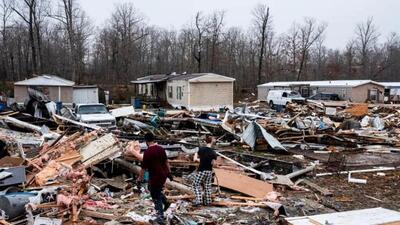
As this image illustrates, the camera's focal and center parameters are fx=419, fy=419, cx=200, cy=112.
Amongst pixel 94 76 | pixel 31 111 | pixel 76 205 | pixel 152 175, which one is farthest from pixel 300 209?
pixel 94 76

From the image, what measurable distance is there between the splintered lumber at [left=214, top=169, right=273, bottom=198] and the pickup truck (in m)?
12.0

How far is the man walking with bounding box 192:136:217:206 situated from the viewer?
9.35 m

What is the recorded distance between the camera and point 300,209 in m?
9.66

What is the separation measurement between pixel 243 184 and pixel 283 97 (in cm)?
3428

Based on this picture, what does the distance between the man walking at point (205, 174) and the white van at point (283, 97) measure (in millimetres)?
33799

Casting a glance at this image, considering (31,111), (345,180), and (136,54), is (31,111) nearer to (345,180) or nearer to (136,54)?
(345,180)

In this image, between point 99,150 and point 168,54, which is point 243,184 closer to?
point 99,150

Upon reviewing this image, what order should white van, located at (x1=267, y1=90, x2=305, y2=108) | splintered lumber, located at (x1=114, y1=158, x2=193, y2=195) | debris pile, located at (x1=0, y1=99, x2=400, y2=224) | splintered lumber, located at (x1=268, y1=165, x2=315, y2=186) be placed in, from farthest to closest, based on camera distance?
white van, located at (x1=267, y1=90, x2=305, y2=108)
splintered lumber, located at (x1=268, y1=165, x2=315, y2=186)
splintered lumber, located at (x1=114, y1=158, x2=193, y2=195)
debris pile, located at (x1=0, y1=99, x2=400, y2=224)

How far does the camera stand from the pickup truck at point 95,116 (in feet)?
72.6

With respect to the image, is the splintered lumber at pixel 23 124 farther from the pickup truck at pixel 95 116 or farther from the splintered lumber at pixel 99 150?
the splintered lumber at pixel 99 150

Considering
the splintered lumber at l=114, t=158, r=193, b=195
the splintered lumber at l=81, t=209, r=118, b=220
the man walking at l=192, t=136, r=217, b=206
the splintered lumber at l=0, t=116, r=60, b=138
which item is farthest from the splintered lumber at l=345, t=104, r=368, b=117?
the splintered lumber at l=81, t=209, r=118, b=220

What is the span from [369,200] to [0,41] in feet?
211

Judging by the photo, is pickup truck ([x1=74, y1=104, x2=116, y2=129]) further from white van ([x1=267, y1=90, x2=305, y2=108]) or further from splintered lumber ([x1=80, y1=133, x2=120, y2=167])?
white van ([x1=267, y1=90, x2=305, y2=108])

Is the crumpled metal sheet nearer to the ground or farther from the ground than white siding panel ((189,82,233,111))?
nearer to the ground
